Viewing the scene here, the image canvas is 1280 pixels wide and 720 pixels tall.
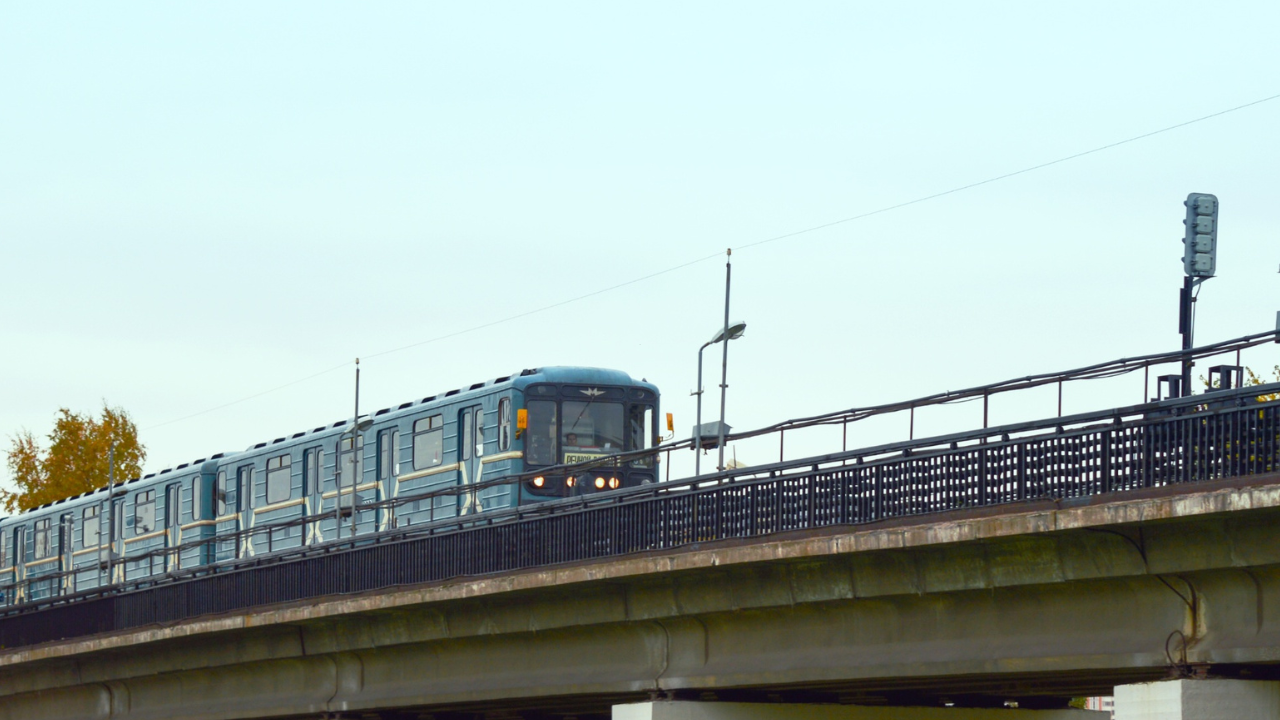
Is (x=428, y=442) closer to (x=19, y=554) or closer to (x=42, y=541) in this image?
(x=42, y=541)

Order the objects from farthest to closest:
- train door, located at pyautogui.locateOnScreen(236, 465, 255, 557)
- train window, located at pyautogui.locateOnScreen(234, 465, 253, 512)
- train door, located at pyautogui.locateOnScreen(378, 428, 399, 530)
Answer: train window, located at pyautogui.locateOnScreen(234, 465, 253, 512)
train door, located at pyautogui.locateOnScreen(236, 465, 255, 557)
train door, located at pyautogui.locateOnScreen(378, 428, 399, 530)

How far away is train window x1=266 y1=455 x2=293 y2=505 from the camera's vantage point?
40.2 meters

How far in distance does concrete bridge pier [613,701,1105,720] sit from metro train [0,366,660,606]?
587 cm

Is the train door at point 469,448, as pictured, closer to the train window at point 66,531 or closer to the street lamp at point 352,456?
the street lamp at point 352,456

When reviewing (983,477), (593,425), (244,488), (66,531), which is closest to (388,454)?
(593,425)

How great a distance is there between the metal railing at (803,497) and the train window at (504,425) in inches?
83.6

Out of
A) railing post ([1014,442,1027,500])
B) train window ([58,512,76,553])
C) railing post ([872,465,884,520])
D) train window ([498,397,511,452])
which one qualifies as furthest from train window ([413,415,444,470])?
train window ([58,512,76,553])

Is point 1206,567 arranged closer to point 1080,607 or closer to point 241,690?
point 1080,607

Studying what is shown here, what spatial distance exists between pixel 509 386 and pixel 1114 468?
17.3 m

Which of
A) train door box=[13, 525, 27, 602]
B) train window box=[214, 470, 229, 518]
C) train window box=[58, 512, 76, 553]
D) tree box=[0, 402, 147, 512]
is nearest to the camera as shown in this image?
train window box=[214, 470, 229, 518]

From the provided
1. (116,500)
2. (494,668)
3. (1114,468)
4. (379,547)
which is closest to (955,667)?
(1114,468)

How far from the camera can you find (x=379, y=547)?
94.1 feet

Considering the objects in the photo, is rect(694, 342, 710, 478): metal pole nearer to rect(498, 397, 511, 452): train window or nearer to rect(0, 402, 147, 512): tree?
rect(498, 397, 511, 452): train window

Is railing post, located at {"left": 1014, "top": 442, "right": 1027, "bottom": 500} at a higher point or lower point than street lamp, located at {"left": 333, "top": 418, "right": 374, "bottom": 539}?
lower
